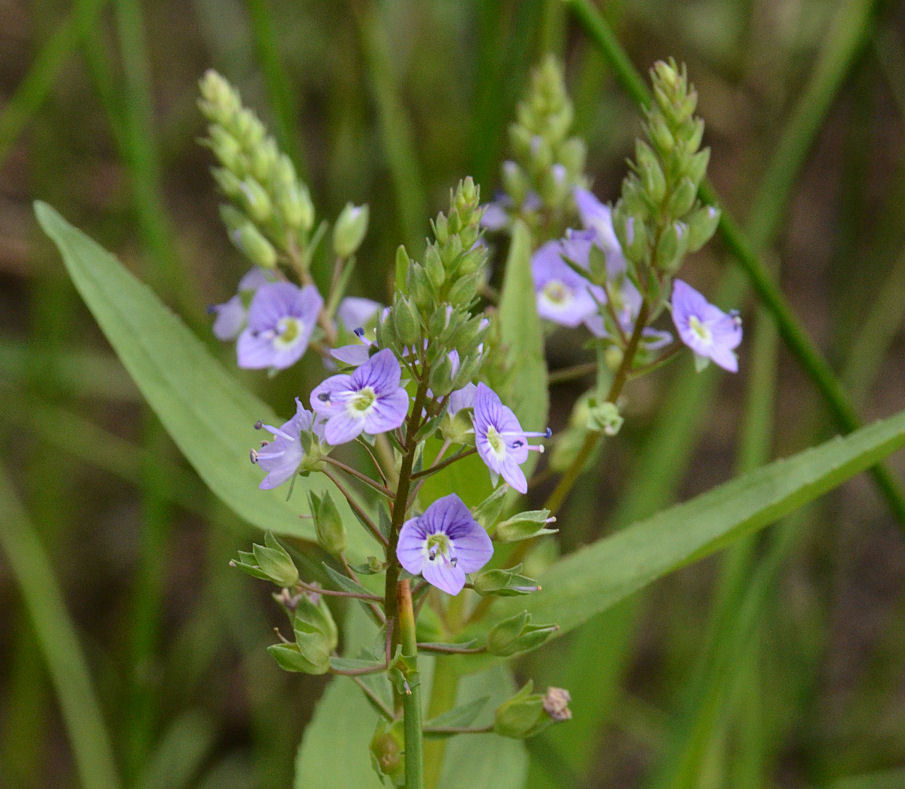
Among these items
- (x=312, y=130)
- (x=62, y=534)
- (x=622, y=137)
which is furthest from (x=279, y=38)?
(x=62, y=534)

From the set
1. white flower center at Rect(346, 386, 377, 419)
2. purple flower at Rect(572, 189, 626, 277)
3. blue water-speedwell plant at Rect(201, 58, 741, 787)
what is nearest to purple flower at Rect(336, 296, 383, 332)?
blue water-speedwell plant at Rect(201, 58, 741, 787)

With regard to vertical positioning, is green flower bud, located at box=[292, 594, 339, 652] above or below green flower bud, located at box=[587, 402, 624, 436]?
below

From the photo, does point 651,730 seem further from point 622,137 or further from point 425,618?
point 622,137

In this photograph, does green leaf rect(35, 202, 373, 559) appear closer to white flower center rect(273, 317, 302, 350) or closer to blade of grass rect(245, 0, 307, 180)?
white flower center rect(273, 317, 302, 350)

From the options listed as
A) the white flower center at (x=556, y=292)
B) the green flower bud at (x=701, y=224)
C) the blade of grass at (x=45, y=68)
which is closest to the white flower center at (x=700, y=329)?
the green flower bud at (x=701, y=224)

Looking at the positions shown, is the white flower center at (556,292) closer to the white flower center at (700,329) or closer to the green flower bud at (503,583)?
the white flower center at (700,329)

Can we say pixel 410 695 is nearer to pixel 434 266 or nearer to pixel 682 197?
pixel 434 266
